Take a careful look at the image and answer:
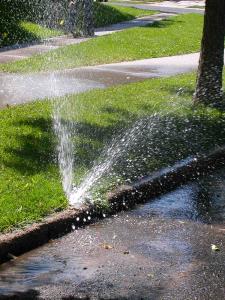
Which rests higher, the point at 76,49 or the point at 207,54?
the point at 207,54

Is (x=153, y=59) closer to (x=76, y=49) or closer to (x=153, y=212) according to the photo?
(x=76, y=49)

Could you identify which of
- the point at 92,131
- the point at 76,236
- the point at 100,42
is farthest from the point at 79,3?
the point at 76,236

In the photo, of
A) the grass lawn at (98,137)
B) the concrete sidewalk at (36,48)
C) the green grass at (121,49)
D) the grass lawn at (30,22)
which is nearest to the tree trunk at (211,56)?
the grass lawn at (98,137)

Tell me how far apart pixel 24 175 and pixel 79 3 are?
41.0ft

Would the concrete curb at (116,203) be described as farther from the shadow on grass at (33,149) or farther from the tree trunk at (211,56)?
the tree trunk at (211,56)

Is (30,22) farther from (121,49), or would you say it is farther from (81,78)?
(81,78)

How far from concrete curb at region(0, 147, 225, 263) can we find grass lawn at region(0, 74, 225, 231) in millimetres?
116

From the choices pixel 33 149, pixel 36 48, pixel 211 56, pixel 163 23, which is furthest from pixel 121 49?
pixel 33 149

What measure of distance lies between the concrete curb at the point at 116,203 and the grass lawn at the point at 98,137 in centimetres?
12

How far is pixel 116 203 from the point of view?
5.94 metres

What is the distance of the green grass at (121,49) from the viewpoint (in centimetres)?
1295

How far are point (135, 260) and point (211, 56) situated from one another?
194 inches

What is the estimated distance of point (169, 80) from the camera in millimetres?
11312

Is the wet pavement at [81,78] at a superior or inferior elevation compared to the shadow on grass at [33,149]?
inferior
